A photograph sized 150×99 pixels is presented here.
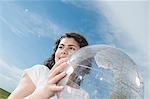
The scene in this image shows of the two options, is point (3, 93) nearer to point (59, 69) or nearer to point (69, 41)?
point (69, 41)

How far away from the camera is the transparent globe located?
0.55m

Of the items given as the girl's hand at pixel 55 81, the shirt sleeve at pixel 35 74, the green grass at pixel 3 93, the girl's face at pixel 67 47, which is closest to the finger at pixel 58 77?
the girl's hand at pixel 55 81

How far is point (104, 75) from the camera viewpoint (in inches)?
22.8

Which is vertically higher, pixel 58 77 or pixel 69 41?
pixel 69 41

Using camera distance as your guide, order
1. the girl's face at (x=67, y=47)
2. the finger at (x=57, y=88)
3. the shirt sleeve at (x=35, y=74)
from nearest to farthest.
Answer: the finger at (x=57, y=88)
the girl's face at (x=67, y=47)
the shirt sleeve at (x=35, y=74)

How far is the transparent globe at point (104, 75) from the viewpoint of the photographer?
553 mm

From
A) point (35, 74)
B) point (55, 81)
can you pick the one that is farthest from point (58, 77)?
point (35, 74)

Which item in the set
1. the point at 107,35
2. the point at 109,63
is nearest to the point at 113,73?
the point at 109,63

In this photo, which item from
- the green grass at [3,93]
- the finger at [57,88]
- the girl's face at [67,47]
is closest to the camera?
the finger at [57,88]

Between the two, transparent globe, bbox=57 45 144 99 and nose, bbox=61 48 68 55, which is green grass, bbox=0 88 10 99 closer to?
nose, bbox=61 48 68 55

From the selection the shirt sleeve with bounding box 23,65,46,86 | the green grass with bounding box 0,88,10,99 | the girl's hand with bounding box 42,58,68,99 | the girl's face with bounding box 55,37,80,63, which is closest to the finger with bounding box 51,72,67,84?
the girl's hand with bounding box 42,58,68,99

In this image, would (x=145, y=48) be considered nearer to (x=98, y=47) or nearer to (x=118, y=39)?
(x=118, y=39)

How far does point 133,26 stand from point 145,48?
159 mm

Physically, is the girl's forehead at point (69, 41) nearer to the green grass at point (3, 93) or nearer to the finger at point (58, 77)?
the finger at point (58, 77)
